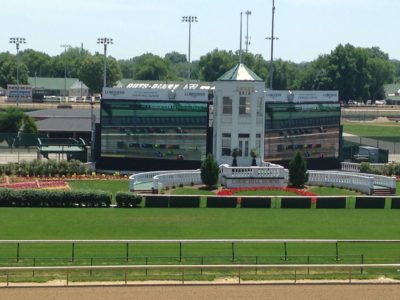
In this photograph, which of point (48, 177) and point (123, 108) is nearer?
point (48, 177)

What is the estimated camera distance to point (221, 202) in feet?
145

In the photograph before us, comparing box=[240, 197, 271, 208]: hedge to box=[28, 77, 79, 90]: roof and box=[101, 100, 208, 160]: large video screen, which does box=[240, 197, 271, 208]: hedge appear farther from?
box=[28, 77, 79, 90]: roof

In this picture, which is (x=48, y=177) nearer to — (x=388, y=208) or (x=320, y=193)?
(x=320, y=193)

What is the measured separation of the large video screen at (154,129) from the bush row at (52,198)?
602 inches

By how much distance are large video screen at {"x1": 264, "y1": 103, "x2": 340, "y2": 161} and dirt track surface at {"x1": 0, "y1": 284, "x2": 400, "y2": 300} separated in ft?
110

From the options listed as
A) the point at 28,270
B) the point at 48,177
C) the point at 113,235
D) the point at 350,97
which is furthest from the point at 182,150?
the point at 350,97

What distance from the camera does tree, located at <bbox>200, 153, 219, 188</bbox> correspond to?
51000mm

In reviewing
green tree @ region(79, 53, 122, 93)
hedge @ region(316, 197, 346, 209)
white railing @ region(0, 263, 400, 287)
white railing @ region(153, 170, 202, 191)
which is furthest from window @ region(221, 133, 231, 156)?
green tree @ region(79, 53, 122, 93)

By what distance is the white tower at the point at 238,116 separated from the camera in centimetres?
5638

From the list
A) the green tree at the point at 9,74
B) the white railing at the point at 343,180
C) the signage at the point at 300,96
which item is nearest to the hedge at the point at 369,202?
the white railing at the point at 343,180

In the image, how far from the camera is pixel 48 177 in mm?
55000

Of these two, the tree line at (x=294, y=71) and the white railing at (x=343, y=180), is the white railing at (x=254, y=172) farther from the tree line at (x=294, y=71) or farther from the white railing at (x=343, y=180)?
the tree line at (x=294, y=71)

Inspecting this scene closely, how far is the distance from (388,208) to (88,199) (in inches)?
587

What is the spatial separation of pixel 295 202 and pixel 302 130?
1687 cm
